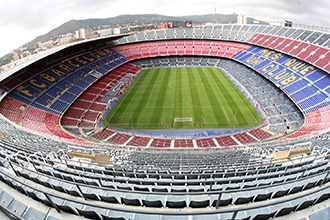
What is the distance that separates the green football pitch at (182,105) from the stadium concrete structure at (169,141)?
191cm

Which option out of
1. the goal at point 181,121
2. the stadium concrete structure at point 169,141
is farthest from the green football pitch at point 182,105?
the stadium concrete structure at point 169,141

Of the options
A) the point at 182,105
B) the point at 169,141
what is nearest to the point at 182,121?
the point at 169,141

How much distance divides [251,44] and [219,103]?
105ft

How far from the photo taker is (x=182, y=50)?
2813 inches

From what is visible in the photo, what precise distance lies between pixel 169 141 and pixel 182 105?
11536 mm

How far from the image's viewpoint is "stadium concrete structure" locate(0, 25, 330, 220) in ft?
17.5

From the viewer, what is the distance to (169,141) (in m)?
30.1

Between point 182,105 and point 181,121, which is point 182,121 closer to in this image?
point 181,121

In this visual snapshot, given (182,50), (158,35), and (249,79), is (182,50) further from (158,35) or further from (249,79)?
(249,79)

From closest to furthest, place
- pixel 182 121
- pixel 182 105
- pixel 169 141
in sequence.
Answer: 1. pixel 169 141
2. pixel 182 121
3. pixel 182 105

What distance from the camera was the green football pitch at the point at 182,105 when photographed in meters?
34.6

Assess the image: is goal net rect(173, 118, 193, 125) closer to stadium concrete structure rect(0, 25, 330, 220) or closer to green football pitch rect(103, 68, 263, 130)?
green football pitch rect(103, 68, 263, 130)

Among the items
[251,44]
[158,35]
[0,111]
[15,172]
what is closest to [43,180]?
[15,172]

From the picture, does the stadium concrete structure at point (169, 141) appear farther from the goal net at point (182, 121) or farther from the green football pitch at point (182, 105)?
the goal net at point (182, 121)
